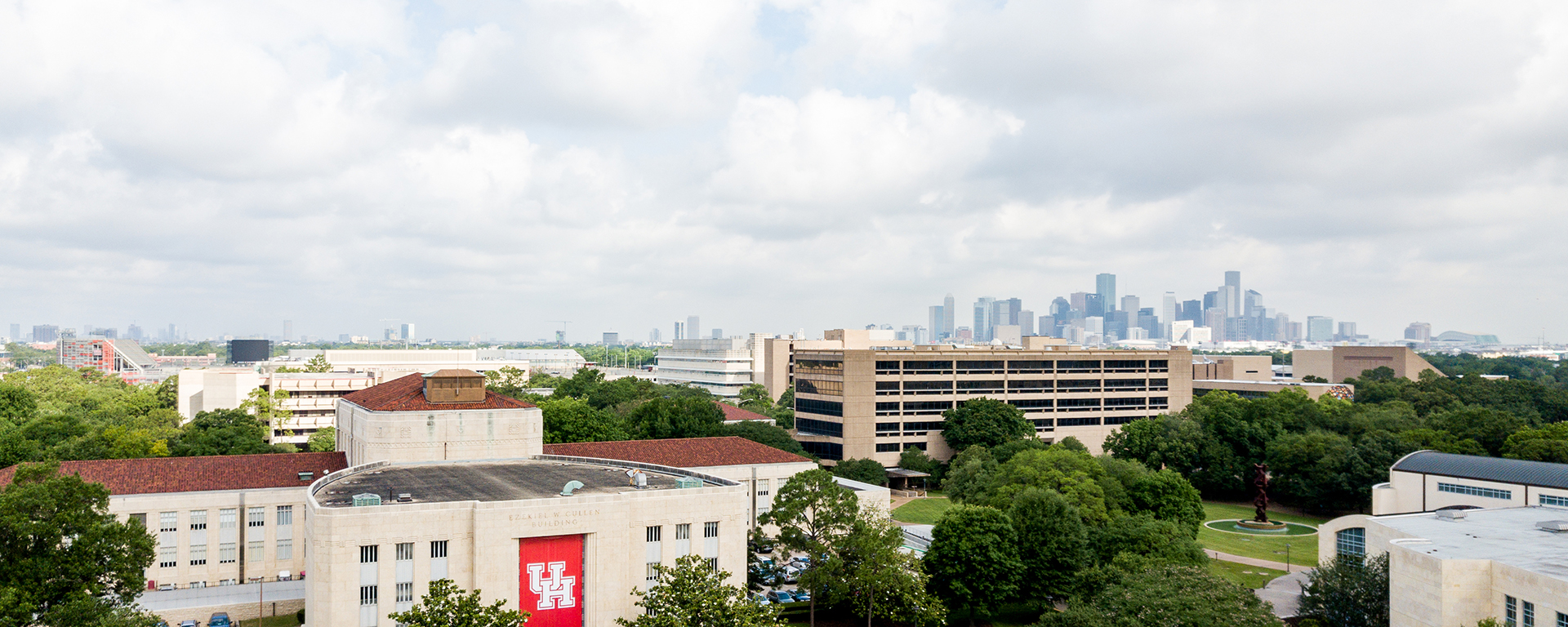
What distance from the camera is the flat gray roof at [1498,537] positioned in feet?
146

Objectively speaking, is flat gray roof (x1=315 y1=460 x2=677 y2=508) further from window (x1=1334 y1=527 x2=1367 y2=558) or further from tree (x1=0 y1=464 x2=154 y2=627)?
window (x1=1334 y1=527 x2=1367 y2=558)

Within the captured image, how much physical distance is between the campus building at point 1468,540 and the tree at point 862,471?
4694cm

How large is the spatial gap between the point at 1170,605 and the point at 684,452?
42.6 meters

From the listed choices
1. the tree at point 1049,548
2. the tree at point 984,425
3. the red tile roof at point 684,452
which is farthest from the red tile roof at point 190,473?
the tree at point 984,425

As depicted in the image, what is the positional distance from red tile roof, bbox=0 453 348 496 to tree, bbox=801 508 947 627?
39321 mm

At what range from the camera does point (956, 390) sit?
12088cm

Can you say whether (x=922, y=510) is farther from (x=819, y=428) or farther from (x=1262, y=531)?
(x=1262, y=531)

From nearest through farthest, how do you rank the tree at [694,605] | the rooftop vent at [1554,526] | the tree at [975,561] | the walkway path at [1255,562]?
the tree at [694,605] < the rooftop vent at [1554,526] < the tree at [975,561] < the walkway path at [1255,562]

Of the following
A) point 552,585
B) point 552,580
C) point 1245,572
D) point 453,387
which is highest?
point 453,387

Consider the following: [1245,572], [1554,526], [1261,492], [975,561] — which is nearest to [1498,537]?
[1554,526]

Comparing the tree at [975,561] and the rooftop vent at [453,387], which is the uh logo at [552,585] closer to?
the tree at [975,561]

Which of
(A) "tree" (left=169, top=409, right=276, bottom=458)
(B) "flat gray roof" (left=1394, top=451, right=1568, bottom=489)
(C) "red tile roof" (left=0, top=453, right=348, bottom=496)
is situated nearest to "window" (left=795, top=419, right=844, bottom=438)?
(B) "flat gray roof" (left=1394, top=451, right=1568, bottom=489)

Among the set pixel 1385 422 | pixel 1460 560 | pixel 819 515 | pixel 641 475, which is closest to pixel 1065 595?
pixel 819 515

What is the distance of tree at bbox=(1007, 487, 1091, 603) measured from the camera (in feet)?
196
